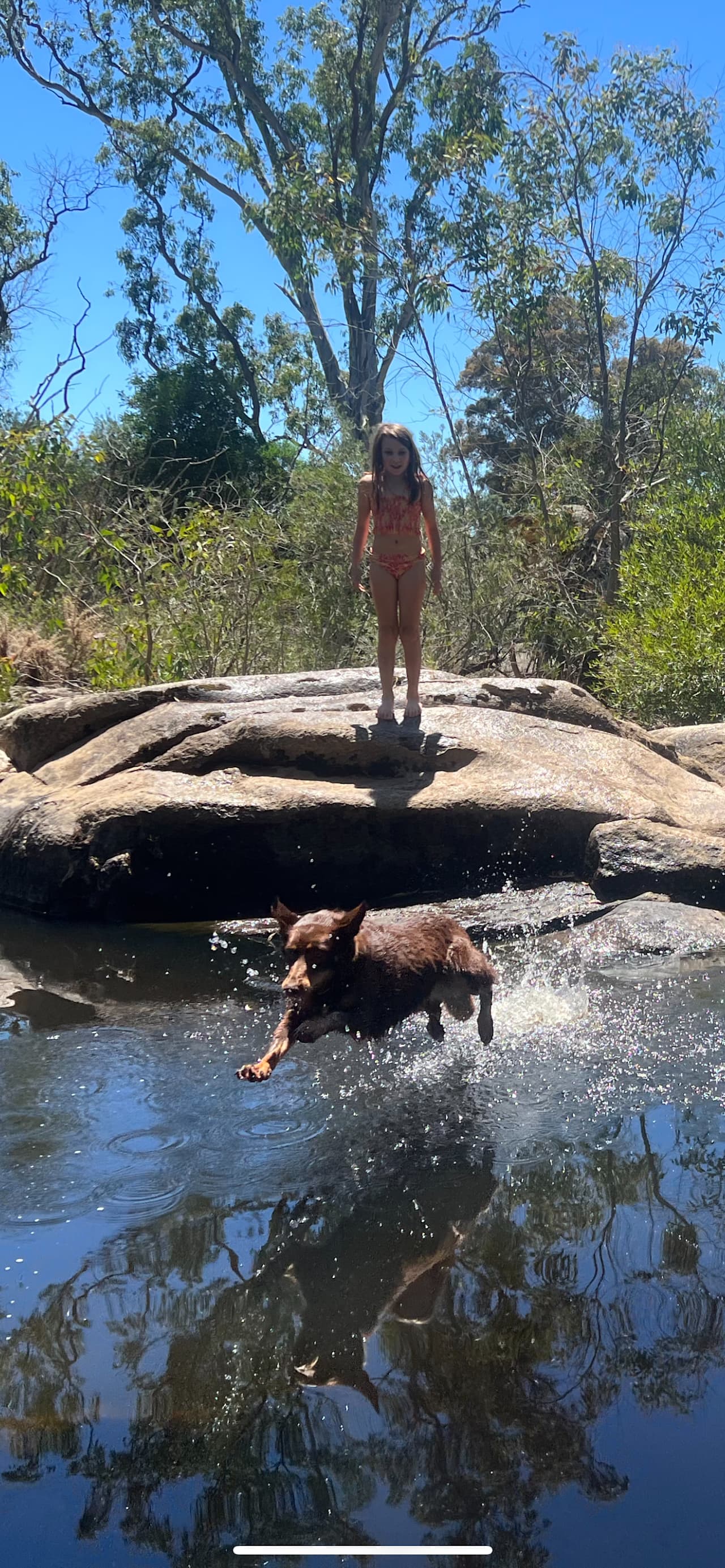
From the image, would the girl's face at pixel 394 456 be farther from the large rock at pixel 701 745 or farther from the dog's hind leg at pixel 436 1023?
the dog's hind leg at pixel 436 1023

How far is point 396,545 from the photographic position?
780 centimetres

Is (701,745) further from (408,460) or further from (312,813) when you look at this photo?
(312,813)

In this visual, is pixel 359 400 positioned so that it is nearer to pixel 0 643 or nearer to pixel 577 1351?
pixel 0 643

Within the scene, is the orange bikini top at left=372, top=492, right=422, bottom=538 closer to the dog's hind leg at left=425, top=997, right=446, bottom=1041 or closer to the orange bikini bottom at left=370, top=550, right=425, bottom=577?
the orange bikini bottom at left=370, top=550, right=425, bottom=577

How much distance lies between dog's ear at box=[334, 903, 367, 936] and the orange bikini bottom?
4.00 meters

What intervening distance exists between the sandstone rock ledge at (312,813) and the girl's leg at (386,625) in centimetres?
18

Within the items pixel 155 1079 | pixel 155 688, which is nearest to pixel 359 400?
pixel 155 688

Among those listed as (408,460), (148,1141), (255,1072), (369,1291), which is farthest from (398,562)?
(369,1291)

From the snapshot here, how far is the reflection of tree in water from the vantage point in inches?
99.3

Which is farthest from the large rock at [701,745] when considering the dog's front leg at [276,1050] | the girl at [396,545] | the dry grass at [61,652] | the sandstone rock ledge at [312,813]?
the dog's front leg at [276,1050]

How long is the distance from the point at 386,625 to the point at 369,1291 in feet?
17.1

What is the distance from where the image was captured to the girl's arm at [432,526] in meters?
7.62

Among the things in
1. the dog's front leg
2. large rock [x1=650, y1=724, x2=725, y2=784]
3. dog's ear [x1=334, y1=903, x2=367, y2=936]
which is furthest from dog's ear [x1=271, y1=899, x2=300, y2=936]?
large rock [x1=650, y1=724, x2=725, y2=784]

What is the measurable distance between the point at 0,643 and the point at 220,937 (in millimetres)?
6033
